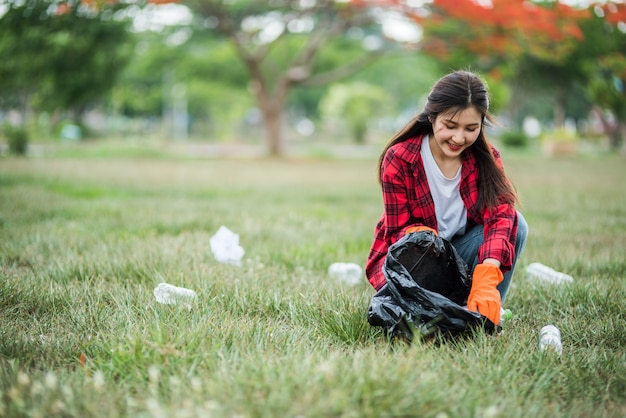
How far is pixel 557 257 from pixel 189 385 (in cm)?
280

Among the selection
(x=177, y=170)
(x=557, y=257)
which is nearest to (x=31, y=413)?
(x=557, y=257)

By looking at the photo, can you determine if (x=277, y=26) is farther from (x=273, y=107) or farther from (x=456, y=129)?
(x=456, y=129)

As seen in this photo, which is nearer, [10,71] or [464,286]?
[464,286]

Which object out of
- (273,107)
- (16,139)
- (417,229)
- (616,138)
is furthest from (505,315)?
(616,138)

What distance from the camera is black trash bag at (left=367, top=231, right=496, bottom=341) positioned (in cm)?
218

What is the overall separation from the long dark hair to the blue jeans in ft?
0.41

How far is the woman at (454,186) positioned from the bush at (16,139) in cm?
1284

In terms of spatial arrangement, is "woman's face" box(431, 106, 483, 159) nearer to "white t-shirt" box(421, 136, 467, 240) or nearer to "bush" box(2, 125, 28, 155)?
"white t-shirt" box(421, 136, 467, 240)

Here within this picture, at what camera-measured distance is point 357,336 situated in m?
2.26

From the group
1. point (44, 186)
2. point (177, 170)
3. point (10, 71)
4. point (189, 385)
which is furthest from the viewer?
point (10, 71)

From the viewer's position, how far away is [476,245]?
259 centimetres

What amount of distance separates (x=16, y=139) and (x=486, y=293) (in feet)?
44.1

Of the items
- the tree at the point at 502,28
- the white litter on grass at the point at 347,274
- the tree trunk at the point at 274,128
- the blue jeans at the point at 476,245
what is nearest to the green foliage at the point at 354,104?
the tree trunk at the point at 274,128

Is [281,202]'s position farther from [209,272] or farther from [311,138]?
[311,138]
